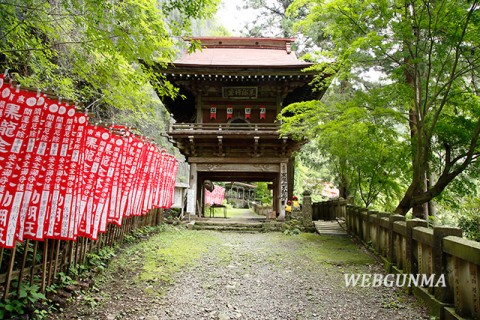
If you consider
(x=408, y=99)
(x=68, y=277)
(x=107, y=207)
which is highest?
(x=408, y=99)

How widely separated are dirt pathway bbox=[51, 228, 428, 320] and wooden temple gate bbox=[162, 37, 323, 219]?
207 inches

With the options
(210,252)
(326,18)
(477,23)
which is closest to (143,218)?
(210,252)

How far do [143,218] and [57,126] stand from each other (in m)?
6.27

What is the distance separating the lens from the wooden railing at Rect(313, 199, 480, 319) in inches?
134

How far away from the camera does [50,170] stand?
4.32m

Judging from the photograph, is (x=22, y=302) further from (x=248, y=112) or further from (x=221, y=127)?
(x=248, y=112)

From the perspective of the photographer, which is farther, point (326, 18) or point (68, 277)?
point (326, 18)

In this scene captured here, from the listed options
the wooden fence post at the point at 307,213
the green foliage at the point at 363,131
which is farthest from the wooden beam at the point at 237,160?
the green foliage at the point at 363,131

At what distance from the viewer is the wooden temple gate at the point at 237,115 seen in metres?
12.5

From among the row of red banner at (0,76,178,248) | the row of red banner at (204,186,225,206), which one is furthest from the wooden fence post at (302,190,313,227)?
the row of red banner at (204,186,225,206)

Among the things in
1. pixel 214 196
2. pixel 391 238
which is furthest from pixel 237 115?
pixel 214 196

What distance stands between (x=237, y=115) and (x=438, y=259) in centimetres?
1102

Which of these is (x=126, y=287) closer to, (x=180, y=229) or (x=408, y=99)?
(x=180, y=229)

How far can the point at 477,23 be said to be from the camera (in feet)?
18.6
